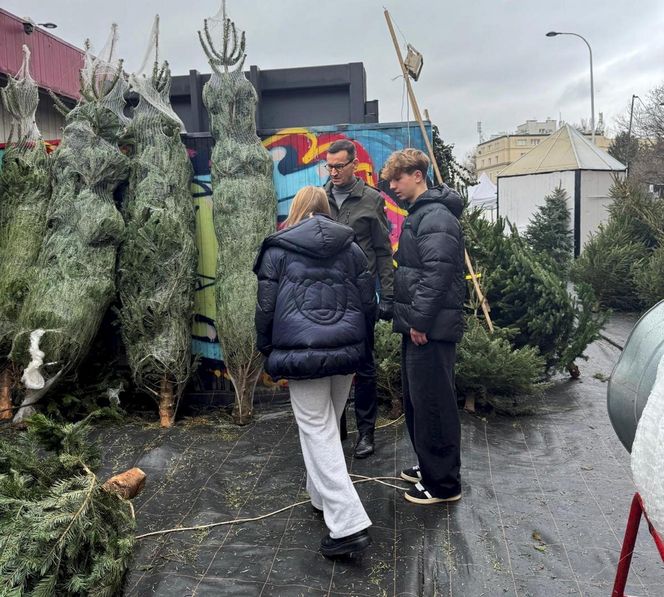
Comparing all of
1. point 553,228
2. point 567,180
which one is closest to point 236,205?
point 553,228

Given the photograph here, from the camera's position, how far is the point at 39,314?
4.77m

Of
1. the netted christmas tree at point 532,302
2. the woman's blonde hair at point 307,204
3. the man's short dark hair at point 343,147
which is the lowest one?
the netted christmas tree at point 532,302

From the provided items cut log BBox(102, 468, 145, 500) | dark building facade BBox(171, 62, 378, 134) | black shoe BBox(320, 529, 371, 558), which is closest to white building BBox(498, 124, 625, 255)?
dark building facade BBox(171, 62, 378, 134)

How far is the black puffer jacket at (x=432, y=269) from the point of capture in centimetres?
328

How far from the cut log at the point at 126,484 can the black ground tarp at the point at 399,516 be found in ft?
1.46

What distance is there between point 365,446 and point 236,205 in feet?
7.45

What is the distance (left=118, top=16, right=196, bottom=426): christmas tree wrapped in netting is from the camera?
5020 millimetres

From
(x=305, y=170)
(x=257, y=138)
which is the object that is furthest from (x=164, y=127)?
(x=305, y=170)

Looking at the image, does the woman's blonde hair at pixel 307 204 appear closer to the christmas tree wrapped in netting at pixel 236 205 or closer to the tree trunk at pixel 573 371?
the christmas tree wrapped in netting at pixel 236 205

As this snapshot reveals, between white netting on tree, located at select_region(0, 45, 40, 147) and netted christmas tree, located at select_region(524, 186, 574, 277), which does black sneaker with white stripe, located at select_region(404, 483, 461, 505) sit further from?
netted christmas tree, located at select_region(524, 186, 574, 277)

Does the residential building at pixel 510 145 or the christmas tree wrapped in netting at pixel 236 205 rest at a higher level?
the residential building at pixel 510 145

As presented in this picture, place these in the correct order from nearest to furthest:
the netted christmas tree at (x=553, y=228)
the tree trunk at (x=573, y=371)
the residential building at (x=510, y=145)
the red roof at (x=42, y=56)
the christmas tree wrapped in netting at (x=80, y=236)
Answer: 1. the christmas tree wrapped in netting at (x=80, y=236)
2. the tree trunk at (x=573, y=371)
3. the red roof at (x=42, y=56)
4. the netted christmas tree at (x=553, y=228)
5. the residential building at (x=510, y=145)

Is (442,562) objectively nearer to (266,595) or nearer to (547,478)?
(266,595)

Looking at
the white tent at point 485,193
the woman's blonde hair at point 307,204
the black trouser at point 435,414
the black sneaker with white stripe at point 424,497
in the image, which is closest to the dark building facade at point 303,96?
the woman's blonde hair at point 307,204
